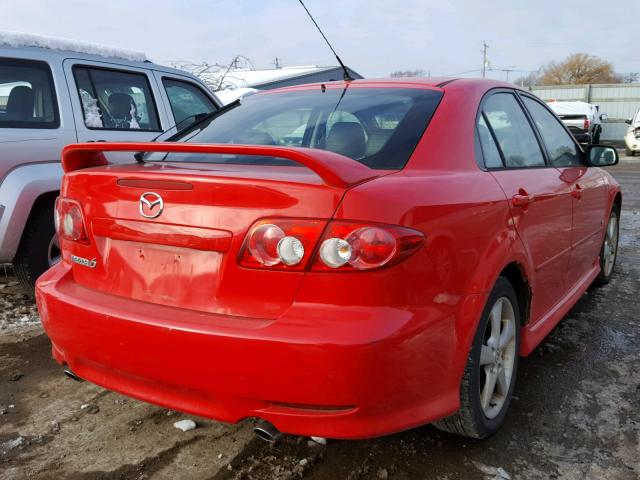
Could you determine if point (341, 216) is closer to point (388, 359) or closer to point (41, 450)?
point (388, 359)

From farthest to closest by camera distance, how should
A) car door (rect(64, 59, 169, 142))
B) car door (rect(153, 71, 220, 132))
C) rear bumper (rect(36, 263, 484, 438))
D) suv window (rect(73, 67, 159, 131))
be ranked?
car door (rect(153, 71, 220, 132)), suv window (rect(73, 67, 159, 131)), car door (rect(64, 59, 169, 142)), rear bumper (rect(36, 263, 484, 438))

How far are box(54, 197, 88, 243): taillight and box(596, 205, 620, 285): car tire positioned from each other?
3.79m

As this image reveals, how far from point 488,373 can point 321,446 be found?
0.77 m

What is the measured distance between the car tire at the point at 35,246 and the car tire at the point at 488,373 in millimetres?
3175

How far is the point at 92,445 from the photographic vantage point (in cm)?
253

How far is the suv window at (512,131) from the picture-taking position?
9.36 ft

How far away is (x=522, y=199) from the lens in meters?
2.63

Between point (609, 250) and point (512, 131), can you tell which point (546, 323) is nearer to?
point (512, 131)

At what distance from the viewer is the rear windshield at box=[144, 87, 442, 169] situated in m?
2.35

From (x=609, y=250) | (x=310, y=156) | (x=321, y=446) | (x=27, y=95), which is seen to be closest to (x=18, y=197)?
(x=27, y=95)

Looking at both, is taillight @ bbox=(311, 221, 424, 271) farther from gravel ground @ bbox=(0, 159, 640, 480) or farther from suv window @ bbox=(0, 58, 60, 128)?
suv window @ bbox=(0, 58, 60, 128)

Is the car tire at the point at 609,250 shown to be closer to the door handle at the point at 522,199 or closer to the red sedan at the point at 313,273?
the door handle at the point at 522,199

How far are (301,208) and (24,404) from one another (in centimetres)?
197

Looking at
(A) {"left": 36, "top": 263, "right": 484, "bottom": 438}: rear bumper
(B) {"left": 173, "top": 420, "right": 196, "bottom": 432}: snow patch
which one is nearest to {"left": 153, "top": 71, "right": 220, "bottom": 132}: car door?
(B) {"left": 173, "top": 420, "right": 196, "bottom": 432}: snow patch
